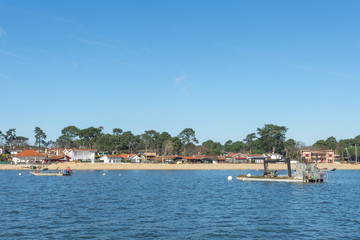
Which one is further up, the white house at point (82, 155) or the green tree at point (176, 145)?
the green tree at point (176, 145)

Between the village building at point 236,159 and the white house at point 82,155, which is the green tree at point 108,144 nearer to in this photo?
the white house at point 82,155

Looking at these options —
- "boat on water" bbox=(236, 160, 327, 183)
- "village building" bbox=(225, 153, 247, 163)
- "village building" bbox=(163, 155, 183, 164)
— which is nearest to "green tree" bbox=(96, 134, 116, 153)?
"village building" bbox=(163, 155, 183, 164)

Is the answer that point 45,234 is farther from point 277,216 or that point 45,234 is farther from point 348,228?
point 348,228

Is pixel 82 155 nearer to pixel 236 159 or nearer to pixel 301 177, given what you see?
pixel 236 159

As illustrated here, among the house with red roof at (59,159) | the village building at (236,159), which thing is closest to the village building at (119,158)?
the house with red roof at (59,159)

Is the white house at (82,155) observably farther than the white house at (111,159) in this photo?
Yes

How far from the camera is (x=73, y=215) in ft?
117

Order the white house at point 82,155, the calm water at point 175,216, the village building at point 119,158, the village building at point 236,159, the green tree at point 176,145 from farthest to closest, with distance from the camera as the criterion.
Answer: the green tree at point 176,145 < the village building at point 236,159 < the white house at point 82,155 < the village building at point 119,158 < the calm water at point 175,216

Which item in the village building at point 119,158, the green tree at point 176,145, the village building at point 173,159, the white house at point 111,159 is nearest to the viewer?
the white house at point 111,159

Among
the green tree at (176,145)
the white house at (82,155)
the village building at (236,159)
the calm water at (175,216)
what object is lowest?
the calm water at (175,216)

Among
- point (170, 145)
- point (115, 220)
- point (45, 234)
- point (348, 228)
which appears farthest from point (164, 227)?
point (170, 145)

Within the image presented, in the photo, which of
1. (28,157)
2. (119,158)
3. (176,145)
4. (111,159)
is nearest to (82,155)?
(111,159)

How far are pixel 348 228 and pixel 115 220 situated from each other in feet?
73.8

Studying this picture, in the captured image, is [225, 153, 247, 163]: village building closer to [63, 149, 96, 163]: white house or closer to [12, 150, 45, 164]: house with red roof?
[63, 149, 96, 163]: white house
